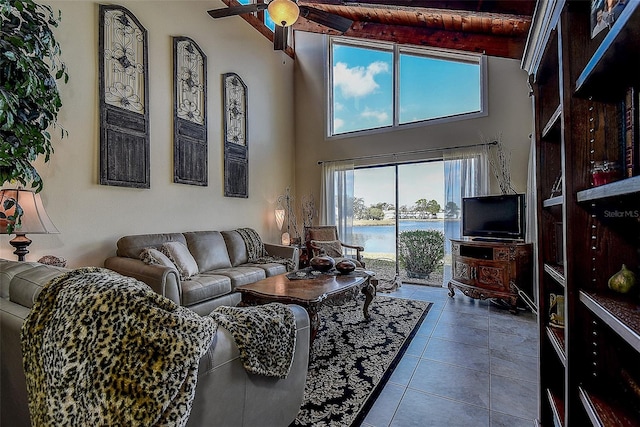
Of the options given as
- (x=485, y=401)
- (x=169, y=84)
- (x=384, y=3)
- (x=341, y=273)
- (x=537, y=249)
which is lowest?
(x=485, y=401)

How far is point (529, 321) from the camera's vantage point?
3182 millimetres

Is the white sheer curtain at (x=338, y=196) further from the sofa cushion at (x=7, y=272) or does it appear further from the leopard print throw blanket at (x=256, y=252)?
the sofa cushion at (x=7, y=272)

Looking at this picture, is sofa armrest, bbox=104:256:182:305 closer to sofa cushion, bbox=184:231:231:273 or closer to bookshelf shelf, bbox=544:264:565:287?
sofa cushion, bbox=184:231:231:273

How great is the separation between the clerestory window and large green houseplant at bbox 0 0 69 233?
4292mm

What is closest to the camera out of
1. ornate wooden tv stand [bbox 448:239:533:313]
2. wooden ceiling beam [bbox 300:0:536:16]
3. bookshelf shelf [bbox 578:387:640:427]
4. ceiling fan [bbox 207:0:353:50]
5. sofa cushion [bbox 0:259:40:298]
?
bookshelf shelf [bbox 578:387:640:427]

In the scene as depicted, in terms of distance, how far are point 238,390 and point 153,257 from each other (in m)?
2.23

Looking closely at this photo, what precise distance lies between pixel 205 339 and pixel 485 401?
5.94 feet

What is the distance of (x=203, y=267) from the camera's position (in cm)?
369

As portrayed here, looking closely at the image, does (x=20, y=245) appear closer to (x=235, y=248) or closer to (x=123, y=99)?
(x=123, y=99)

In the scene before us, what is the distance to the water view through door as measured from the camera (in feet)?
16.4

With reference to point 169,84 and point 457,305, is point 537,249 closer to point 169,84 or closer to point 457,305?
point 457,305

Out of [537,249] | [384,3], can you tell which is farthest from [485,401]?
[384,3]

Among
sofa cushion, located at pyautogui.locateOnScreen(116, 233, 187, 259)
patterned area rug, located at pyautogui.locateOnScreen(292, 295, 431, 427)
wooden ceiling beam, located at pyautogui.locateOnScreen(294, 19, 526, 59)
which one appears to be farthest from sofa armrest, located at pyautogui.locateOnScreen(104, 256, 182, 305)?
wooden ceiling beam, located at pyautogui.locateOnScreen(294, 19, 526, 59)

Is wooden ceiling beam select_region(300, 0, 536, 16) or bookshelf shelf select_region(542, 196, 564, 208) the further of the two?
wooden ceiling beam select_region(300, 0, 536, 16)
